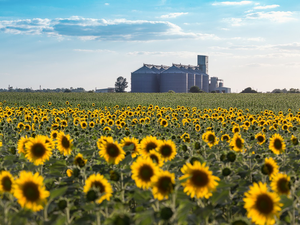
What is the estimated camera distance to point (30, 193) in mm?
2791

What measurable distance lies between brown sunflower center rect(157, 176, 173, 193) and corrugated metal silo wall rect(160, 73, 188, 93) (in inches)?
3760

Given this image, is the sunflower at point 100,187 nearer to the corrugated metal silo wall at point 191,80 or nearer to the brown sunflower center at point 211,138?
the brown sunflower center at point 211,138

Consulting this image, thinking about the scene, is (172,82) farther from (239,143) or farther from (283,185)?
(283,185)

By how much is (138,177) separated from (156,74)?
9991 centimetres

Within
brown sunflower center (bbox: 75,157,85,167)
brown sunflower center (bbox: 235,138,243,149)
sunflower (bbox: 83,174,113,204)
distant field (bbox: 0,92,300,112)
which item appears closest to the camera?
sunflower (bbox: 83,174,113,204)

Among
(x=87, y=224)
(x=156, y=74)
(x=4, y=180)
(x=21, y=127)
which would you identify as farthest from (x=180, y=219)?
(x=156, y=74)

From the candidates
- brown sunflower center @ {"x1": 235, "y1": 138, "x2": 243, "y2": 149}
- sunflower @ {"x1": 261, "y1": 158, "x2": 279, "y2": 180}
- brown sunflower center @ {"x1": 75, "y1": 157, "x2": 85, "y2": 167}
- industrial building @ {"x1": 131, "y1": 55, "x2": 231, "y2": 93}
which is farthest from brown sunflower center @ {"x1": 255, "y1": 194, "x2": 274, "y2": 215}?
industrial building @ {"x1": 131, "y1": 55, "x2": 231, "y2": 93}

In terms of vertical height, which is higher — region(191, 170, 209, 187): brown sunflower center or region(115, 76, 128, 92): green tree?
region(115, 76, 128, 92): green tree

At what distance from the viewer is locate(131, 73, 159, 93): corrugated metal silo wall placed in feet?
327

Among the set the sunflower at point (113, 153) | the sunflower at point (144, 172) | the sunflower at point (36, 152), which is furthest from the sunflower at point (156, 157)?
the sunflower at point (36, 152)

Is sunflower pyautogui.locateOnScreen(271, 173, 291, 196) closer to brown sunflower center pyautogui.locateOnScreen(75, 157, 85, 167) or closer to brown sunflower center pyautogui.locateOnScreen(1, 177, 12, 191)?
brown sunflower center pyautogui.locateOnScreen(75, 157, 85, 167)

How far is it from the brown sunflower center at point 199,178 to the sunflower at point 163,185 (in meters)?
0.21

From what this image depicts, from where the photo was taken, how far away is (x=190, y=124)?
33.7 ft

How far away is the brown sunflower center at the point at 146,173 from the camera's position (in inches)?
121
